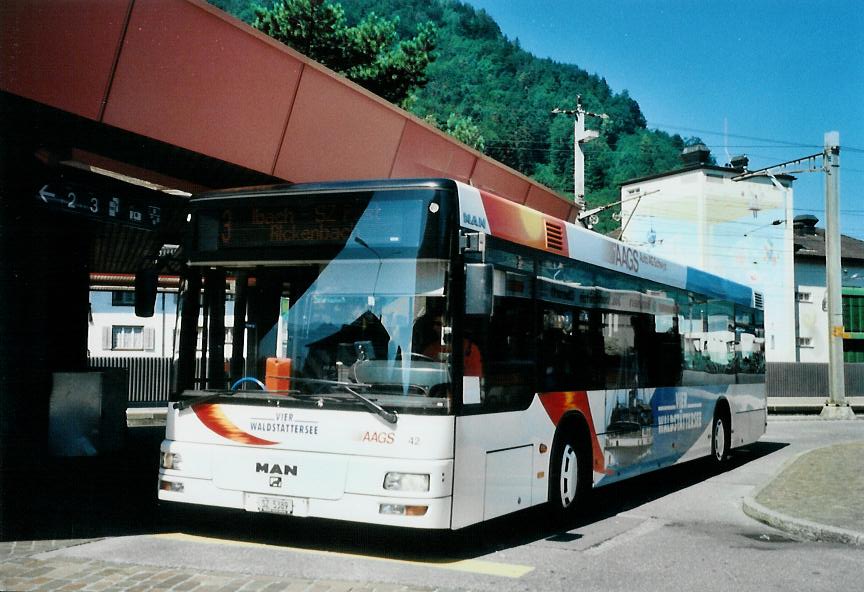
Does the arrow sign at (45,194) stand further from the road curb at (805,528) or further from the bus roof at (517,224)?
the road curb at (805,528)

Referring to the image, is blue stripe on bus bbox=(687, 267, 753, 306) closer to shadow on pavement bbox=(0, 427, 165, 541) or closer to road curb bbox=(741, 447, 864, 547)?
road curb bbox=(741, 447, 864, 547)

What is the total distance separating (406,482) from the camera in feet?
22.7

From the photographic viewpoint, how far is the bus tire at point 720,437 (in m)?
14.0

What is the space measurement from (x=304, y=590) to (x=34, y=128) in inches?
256

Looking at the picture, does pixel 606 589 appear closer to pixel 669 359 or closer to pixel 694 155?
pixel 669 359

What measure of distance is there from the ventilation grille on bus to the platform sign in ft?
14.5

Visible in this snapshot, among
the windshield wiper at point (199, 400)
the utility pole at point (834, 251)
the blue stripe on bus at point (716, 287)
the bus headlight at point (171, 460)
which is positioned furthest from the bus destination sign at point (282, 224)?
the utility pole at point (834, 251)

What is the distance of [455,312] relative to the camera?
7.01 meters

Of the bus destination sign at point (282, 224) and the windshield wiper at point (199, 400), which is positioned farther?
the windshield wiper at point (199, 400)

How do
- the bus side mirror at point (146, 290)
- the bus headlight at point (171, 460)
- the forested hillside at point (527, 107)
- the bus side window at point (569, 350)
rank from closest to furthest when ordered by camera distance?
the bus headlight at point (171, 460) → the bus side mirror at point (146, 290) → the bus side window at point (569, 350) → the forested hillside at point (527, 107)

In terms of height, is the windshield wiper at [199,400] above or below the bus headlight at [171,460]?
above

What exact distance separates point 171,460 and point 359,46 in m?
21.3

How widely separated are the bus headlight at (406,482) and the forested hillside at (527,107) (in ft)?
232

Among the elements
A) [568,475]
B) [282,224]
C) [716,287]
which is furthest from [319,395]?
[716,287]
